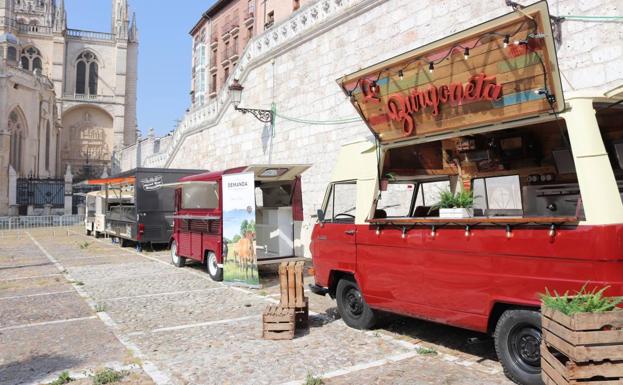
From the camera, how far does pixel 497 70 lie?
15.6 feet

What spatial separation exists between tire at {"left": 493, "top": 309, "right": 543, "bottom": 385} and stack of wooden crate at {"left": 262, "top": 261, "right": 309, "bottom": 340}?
2.61 m

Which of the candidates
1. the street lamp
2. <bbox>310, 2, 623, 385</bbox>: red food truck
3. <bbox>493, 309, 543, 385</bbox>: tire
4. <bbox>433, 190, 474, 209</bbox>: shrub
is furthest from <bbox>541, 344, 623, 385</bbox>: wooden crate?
the street lamp

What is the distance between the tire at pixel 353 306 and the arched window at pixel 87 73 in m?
71.7

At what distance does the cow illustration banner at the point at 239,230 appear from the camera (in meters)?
9.88

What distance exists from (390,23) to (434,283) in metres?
8.01

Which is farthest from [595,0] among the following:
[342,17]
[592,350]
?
[342,17]

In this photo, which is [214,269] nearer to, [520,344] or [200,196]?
[200,196]

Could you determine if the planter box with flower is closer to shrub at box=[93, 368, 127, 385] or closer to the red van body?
the red van body

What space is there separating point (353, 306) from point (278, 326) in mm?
1142

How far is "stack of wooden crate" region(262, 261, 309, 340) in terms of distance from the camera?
6242mm

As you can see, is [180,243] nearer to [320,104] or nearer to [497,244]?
[320,104]

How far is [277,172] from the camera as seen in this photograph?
10945 mm

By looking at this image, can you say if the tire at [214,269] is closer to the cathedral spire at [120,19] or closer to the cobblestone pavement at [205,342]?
the cobblestone pavement at [205,342]

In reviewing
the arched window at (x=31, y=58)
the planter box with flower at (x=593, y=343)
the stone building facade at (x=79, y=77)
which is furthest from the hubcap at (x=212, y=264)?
the arched window at (x=31, y=58)
